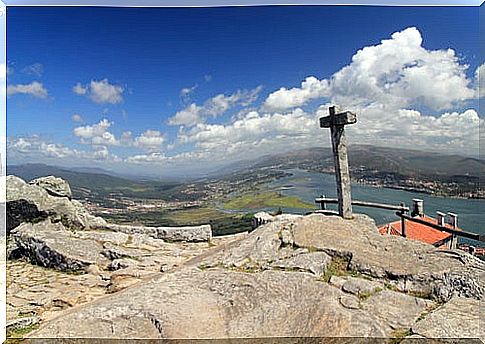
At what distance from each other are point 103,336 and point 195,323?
2.36 feet

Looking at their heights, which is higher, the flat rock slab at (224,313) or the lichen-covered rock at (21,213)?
the lichen-covered rock at (21,213)

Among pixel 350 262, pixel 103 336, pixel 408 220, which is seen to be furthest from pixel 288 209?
pixel 103 336

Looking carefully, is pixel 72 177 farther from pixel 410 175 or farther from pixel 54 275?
pixel 410 175

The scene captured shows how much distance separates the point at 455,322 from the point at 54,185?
22.6 feet

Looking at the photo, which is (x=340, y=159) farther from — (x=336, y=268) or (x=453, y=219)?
(x=453, y=219)

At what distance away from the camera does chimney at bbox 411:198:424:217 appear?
241 inches

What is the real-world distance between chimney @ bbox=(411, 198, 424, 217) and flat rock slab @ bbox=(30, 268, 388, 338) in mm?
2993

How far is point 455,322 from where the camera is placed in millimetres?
3318

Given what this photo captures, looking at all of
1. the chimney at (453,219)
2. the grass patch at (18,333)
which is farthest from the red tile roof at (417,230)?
the grass patch at (18,333)

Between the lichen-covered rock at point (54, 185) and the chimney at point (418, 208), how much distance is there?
6.12m

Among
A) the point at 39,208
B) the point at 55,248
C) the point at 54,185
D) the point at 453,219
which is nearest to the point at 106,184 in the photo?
the point at 54,185

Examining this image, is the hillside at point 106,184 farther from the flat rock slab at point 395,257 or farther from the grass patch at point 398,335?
the grass patch at point 398,335

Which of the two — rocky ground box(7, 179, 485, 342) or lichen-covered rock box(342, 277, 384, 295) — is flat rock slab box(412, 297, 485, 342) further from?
lichen-covered rock box(342, 277, 384, 295)

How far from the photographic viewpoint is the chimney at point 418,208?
6.12 m
